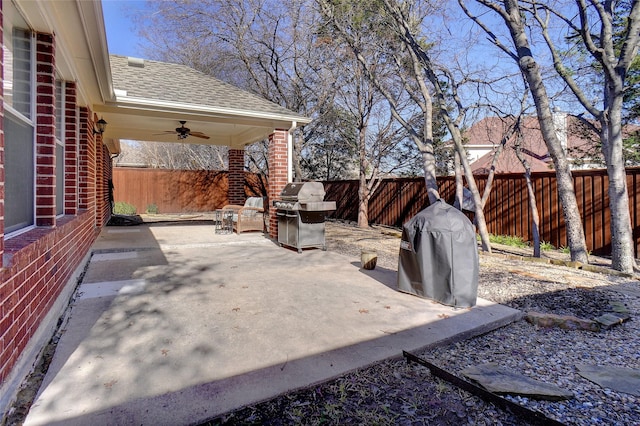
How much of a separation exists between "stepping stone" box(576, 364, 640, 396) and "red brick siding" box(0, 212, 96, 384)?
3.52 metres

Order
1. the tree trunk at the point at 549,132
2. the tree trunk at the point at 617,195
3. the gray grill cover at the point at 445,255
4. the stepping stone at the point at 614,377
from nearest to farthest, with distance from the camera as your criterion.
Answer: the stepping stone at the point at 614,377
the gray grill cover at the point at 445,255
the tree trunk at the point at 617,195
the tree trunk at the point at 549,132

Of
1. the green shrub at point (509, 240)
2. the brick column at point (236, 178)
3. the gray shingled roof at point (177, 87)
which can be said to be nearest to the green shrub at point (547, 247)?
the green shrub at point (509, 240)

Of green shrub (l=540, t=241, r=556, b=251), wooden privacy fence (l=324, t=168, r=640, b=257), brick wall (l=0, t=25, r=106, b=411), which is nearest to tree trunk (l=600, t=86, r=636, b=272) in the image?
wooden privacy fence (l=324, t=168, r=640, b=257)

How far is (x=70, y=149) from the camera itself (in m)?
4.98

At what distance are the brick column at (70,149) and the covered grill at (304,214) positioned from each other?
10.6 ft

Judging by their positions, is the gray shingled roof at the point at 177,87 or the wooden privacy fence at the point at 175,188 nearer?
the gray shingled roof at the point at 177,87

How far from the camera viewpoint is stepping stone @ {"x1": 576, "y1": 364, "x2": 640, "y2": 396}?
7.94 ft

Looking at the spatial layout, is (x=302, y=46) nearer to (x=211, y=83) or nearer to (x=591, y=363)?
(x=211, y=83)

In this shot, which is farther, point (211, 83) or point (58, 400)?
point (211, 83)

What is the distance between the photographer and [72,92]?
4.96 metres

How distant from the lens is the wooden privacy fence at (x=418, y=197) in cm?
785

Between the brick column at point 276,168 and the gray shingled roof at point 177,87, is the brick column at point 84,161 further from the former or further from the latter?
the brick column at point 276,168

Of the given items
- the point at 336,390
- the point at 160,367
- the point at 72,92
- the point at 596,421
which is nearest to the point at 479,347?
the point at 596,421

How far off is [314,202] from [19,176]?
425 cm
